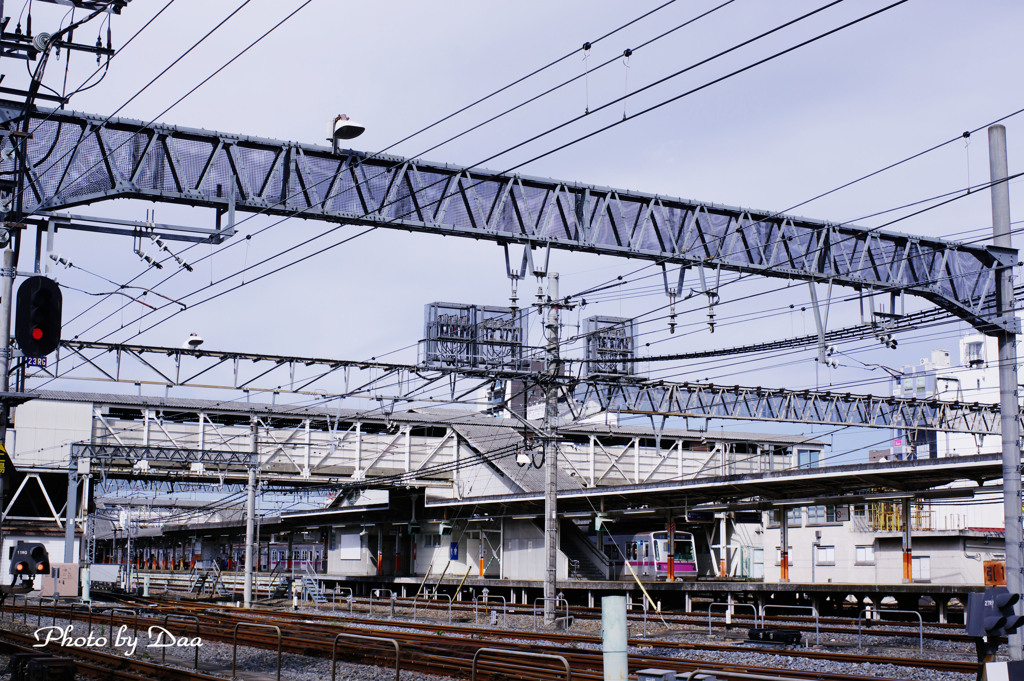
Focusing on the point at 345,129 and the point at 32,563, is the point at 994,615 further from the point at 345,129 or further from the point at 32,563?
the point at 32,563

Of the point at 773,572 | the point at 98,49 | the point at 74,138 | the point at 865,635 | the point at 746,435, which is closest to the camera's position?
the point at 98,49

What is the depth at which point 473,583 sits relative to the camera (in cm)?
4766

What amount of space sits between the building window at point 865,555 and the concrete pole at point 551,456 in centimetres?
1420

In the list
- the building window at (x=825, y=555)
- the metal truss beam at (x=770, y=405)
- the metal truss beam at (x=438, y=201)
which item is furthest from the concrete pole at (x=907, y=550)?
the metal truss beam at (x=770, y=405)

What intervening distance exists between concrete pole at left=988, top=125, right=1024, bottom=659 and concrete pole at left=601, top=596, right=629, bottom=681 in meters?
8.39

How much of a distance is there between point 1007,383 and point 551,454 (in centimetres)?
1516

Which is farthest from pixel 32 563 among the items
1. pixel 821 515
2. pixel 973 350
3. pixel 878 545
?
pixel 973 350

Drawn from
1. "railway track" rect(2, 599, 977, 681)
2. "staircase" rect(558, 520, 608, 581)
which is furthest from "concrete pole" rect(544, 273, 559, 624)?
"staircase" rect(558, 520, 608, 581)

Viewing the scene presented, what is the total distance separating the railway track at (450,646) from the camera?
18219 millimetres

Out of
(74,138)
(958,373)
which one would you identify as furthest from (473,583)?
(958,373)

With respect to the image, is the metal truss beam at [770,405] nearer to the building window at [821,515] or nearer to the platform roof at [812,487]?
the platform roof at [812,487]

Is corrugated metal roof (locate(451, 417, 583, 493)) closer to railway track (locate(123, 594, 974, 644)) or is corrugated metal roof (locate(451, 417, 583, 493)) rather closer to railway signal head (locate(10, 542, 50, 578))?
railway track (locate(123, 594, 974, 644))

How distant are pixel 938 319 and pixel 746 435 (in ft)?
150

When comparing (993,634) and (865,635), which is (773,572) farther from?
(993,634)
